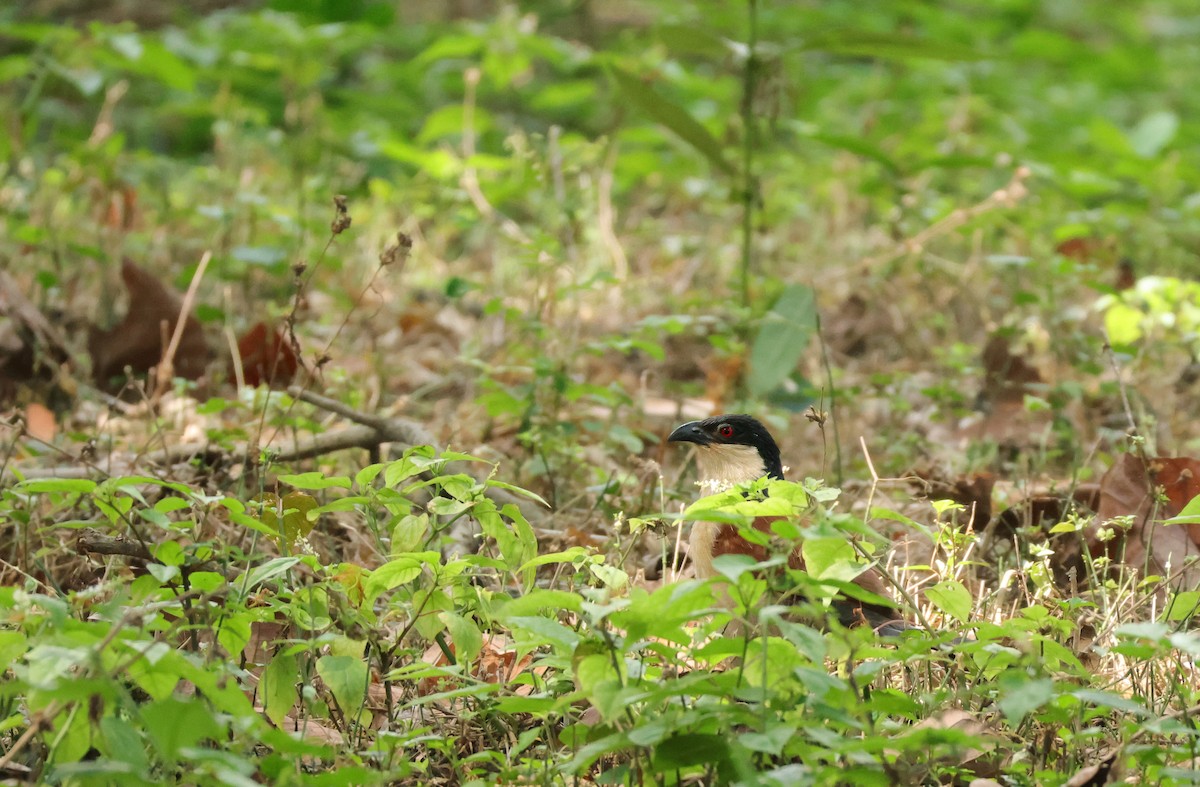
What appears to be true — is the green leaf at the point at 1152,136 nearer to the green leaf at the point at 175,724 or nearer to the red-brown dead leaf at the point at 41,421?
the red-brown dead leaf at the point at 41,421

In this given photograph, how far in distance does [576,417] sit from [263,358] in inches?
47.5

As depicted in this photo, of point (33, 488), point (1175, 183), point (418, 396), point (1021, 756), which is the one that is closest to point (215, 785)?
point (33, 488)


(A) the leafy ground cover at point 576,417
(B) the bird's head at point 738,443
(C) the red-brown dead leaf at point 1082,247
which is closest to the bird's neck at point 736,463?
(B) the bird's head at point 738,443

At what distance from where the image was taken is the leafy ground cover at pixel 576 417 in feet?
6.69

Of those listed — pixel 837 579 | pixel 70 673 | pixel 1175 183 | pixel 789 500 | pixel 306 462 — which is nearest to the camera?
pixel 837 579

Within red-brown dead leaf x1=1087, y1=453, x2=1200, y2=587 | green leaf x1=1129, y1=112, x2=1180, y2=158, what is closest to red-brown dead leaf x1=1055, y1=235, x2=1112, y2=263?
green leaf x1=1129, y1=112, x2=1180, y2=158

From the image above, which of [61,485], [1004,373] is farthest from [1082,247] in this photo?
[61,485]

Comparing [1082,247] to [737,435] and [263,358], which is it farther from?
[263,358]

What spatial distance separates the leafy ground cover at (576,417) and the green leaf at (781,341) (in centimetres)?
2

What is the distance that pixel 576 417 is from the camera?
4227mm

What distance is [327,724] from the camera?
2502 millimetres

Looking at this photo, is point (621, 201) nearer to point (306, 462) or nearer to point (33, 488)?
point (306, 462)

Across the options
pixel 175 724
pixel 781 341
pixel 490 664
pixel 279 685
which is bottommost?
pixel 490 664

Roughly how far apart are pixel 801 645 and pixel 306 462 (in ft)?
7.56
